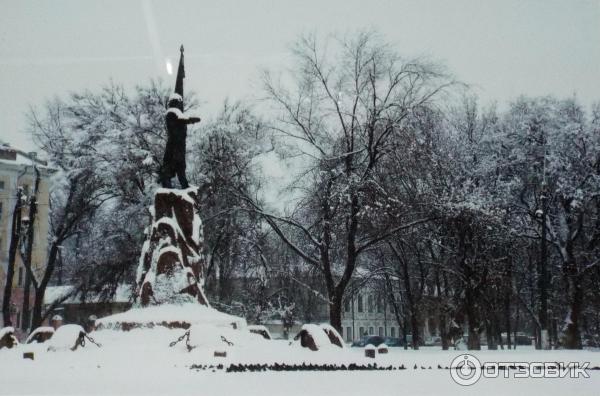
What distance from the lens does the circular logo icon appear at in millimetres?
9569

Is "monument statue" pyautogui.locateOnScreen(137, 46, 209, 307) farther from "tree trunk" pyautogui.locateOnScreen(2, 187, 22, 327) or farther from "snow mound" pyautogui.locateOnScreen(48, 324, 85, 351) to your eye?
"tree trunk" pyautogui.locateOnScreen(2, 187, 22, 327)

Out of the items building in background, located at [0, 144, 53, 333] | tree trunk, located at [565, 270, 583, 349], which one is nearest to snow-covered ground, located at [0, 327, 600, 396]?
building in background, located at [0, 144, 53, 333]

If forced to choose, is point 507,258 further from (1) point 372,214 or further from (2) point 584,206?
(1) point 372,214

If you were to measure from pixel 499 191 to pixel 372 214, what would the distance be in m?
6.85

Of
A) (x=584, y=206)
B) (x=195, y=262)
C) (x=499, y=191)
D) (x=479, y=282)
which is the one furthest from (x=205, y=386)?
(x=584, y=206)

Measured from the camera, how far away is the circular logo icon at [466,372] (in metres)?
9.57

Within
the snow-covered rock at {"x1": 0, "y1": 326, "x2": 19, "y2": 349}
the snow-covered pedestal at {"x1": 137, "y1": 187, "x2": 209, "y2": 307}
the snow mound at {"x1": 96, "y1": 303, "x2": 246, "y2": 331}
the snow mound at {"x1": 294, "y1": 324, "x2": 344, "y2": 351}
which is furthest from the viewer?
the snow-covered rock at {"x1": 0, "y1": 326, "x2": 19, "y2": 349}

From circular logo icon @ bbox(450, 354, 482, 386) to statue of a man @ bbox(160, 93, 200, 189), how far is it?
7504mm

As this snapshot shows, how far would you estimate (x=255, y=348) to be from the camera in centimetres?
1204

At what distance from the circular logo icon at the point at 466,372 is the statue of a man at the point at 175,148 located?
7.50 metres

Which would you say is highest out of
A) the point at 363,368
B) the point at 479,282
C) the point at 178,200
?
the point at 178,200

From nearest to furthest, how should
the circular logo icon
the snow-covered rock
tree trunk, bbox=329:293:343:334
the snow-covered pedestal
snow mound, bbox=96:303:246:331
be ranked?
the circular logo icon < snow mound, bbox=96:303:246:331 < the snow-covered pedestal < the snow-covered rock < tree trunk, bbox=329:293:343:334

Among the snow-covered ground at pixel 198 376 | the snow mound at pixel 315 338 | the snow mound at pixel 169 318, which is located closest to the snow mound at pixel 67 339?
the snow-covered ground at pixel 198 376

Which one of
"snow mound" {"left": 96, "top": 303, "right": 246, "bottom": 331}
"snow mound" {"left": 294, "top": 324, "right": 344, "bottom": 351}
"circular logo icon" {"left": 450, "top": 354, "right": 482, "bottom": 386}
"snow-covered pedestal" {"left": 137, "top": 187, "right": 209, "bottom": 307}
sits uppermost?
"snow-covered pedestal" {"left": 137, "top": 187, "right": 209, "bottom": 307}
